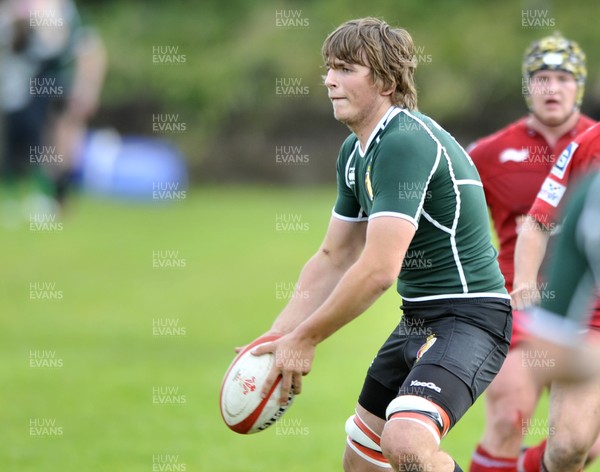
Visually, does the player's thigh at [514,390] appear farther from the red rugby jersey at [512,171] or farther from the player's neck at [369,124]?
the player's neck at [369,124]

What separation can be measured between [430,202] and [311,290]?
2.65 feet

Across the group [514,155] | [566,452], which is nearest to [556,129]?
[514,155]

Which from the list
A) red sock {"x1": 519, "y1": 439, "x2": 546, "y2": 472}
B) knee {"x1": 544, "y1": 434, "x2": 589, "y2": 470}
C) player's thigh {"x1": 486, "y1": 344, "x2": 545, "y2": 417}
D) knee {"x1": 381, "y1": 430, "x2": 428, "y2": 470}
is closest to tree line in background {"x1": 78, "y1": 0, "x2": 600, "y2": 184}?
player's thigh {"x1": 486, "y1": 344, "x2": 545, "y2": 417}

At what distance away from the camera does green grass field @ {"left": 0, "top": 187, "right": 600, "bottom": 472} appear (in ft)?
22.6

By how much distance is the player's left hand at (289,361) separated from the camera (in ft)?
14.4

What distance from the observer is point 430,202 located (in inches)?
174

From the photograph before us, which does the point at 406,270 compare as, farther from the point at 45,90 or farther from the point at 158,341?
the point at 45,90

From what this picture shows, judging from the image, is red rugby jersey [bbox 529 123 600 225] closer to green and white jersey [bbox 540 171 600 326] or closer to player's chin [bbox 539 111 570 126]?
player's chin [bbox 539 111 570 126]

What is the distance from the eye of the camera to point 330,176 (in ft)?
75.2

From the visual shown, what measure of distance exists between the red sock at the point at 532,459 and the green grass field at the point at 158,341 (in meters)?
1.03

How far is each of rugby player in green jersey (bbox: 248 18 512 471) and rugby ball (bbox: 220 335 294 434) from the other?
49 millimetres

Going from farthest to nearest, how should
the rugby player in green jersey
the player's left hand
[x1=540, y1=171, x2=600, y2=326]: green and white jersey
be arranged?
the player's left hand → the rugby player in green jersey → [x1=540, y1=171, x2=600, y2=326]: green and white jersey

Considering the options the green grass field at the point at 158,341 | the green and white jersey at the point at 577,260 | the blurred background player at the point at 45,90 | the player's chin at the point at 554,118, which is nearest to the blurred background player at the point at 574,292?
the green and white jersey at the point at 577,260

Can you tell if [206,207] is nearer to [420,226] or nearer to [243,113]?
[243,113]
